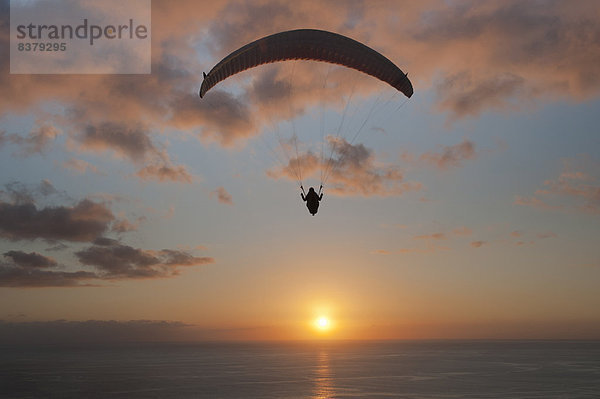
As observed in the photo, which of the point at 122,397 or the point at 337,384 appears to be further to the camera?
the point at 337,384

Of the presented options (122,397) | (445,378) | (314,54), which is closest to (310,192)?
(314,54)

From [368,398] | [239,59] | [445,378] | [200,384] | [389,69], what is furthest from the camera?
[445,378]

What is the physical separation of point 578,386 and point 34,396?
232 ft

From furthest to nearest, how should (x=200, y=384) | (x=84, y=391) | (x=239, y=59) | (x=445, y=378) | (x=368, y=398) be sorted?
(x=445, y=378)
(x=200, y=384)
(x=84, y=391)
(x=368, y=398)
(x=239, y=59)

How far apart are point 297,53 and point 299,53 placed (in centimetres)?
10

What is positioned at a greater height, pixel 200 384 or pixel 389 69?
pixel 389 69

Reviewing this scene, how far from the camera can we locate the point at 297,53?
20625 mm

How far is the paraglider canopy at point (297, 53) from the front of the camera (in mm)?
19984

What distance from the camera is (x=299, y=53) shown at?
20672mm

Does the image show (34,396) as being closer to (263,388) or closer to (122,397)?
(122,397)

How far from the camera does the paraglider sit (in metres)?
20.0

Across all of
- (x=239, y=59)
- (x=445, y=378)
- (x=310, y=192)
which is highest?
(x=239, y=59)

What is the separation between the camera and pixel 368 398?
55.7m

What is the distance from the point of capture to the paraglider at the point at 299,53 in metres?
20.0
